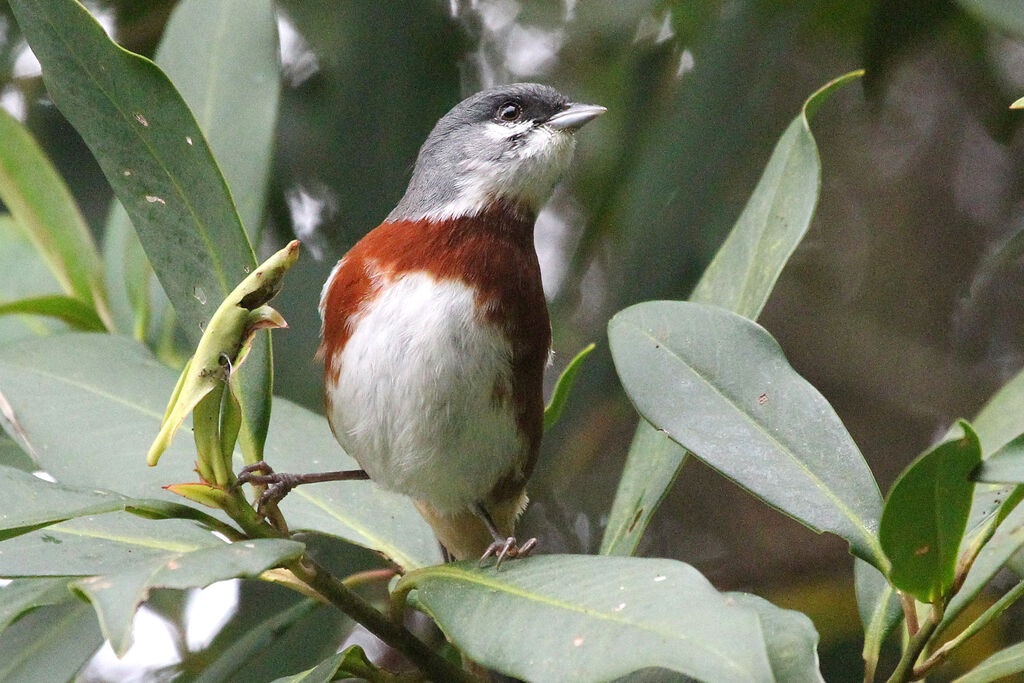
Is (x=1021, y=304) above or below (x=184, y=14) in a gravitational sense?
below

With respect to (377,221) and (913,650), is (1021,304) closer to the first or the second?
(377,221)

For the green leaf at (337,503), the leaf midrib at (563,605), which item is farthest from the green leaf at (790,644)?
the green leaf at (337,503)

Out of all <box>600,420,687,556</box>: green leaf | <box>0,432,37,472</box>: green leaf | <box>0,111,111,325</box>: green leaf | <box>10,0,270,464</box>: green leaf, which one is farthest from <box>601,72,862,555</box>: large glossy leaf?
<box>0,111,111,325</box>: green leaf

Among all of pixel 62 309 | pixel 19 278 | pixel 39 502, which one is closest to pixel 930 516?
pixel 39 502

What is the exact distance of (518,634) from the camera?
1.64m

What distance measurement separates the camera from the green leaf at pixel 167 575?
51.0 inches

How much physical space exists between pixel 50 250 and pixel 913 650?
2711 mm

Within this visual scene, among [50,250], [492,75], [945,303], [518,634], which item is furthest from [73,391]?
[945,303]

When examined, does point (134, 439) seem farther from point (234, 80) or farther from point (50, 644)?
point (234, 80)

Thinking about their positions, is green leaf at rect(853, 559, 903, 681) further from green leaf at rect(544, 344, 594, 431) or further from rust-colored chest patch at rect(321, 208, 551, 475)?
rust-colored chest patch at rect(321, 208, 551, 475)

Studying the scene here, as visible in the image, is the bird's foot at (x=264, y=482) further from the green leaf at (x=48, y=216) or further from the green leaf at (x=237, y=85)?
the green leaf at (x=48, y=216)

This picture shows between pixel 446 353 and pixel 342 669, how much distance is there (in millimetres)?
813

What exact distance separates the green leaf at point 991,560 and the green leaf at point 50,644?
1671 millimetres

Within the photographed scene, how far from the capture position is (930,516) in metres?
1.59
